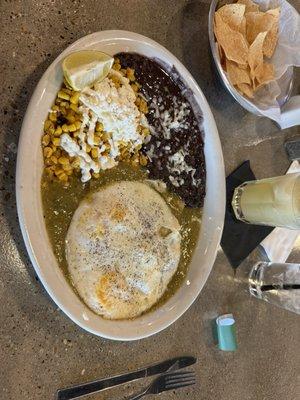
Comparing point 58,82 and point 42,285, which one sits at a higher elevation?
point 58,82

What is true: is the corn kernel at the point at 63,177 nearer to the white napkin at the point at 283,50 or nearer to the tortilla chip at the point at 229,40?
the tortilla chip at the point at 229,40

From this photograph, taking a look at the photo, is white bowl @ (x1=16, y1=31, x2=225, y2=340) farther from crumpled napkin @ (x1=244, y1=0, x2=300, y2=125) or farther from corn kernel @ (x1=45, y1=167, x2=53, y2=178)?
crumpled napkin @ (x1=244, y1=0, x2=300, y2=125)

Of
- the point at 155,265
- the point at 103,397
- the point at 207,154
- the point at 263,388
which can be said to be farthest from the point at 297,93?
the point at 103,397

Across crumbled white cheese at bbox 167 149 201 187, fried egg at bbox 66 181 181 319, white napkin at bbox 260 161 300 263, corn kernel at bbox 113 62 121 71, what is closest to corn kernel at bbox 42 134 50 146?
fried egg at bbox 66 181 181 319

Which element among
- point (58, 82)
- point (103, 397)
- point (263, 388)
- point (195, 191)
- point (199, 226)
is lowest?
point (263, 388)

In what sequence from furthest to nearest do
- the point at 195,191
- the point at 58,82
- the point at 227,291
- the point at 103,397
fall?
the point at 227,291, the point at 195,191, the point at 103,397, the point at 58,82

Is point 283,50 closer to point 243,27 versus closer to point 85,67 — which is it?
point 243,27

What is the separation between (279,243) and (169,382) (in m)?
0.77

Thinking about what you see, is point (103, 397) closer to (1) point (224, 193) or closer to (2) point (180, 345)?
(2) point (180, 345)

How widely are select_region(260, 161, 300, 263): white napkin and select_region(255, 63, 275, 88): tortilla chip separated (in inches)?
19.4

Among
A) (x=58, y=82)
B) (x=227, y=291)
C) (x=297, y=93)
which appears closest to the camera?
(x=58, y=82)

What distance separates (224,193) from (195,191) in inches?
4.5

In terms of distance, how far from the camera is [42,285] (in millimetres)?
1525

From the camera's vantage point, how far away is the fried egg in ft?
5.00
